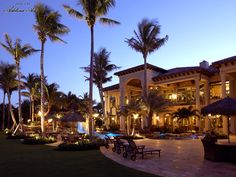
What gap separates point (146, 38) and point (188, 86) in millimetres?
9002

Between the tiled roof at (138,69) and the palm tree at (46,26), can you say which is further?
the tiled roof at (138,69)

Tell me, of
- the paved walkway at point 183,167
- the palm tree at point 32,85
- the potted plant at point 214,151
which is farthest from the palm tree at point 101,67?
the potted plant at point 214,151

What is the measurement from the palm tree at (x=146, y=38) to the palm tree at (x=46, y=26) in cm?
910

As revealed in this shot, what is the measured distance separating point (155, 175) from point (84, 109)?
35246 millimetres

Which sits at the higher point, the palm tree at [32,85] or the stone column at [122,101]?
the palm tree at [32,85]

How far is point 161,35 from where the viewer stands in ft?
97.8

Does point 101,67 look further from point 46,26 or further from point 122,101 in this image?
point 46,26

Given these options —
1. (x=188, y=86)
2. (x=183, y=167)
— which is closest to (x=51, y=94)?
(x=188, y=86)

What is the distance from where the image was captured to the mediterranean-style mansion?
86.7ft

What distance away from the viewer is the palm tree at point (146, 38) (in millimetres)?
29172

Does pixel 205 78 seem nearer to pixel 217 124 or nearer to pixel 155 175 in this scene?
pixel 217 124

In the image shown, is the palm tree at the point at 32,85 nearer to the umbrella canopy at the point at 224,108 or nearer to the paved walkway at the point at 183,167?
the paved walkway at the point at 183,167

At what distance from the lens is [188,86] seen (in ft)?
110

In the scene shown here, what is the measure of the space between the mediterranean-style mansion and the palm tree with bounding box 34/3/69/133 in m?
13.2
